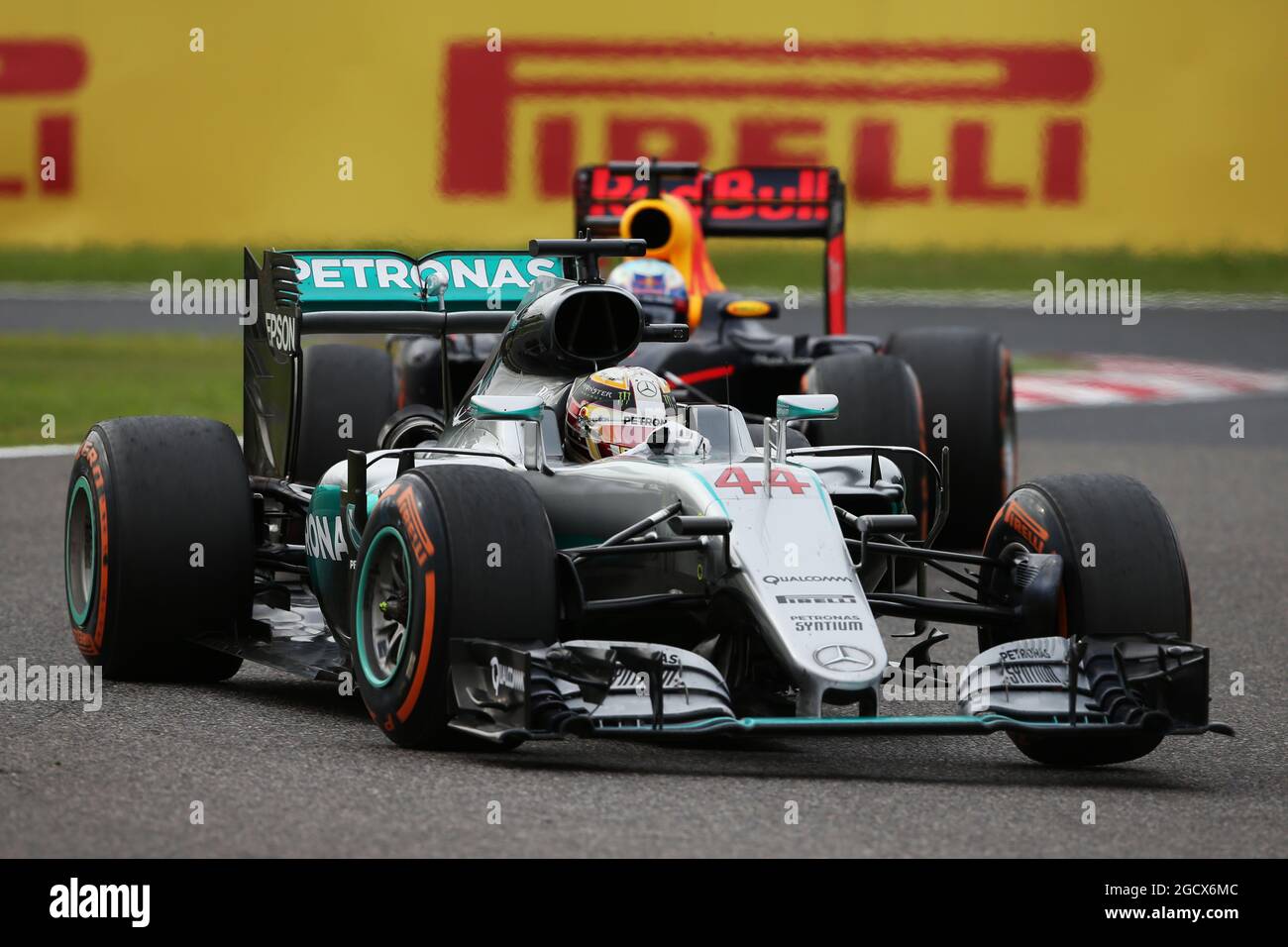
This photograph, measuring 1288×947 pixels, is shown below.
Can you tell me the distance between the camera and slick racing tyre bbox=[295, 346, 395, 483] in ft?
34.2

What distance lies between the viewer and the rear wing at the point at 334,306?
8.41m

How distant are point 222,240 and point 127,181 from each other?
4.42ft

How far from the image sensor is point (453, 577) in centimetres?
628

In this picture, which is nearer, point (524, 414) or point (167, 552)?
point (524, 414)

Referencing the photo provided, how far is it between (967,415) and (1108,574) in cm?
507

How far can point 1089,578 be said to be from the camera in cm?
670

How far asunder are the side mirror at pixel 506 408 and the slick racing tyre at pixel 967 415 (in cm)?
471

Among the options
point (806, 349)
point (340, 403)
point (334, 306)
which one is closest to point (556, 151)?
point (806, 349)

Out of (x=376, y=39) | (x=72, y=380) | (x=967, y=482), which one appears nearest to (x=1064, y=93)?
(x=376, y=39)

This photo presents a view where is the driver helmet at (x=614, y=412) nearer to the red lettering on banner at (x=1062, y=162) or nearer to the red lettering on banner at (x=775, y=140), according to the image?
the red lettering on banner at (x=775, y=140)

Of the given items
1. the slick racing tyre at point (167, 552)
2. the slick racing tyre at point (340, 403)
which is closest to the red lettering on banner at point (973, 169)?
the slick racing tyre at point (340, 403)

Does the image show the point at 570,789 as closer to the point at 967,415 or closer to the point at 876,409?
the point at 876,409

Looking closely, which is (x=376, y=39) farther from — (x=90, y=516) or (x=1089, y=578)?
(x=1089, y=578)

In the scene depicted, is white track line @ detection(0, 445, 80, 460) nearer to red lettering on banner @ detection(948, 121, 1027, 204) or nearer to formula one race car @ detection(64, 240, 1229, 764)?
formula one race car @ detection(64, 240, 1229, 764)
